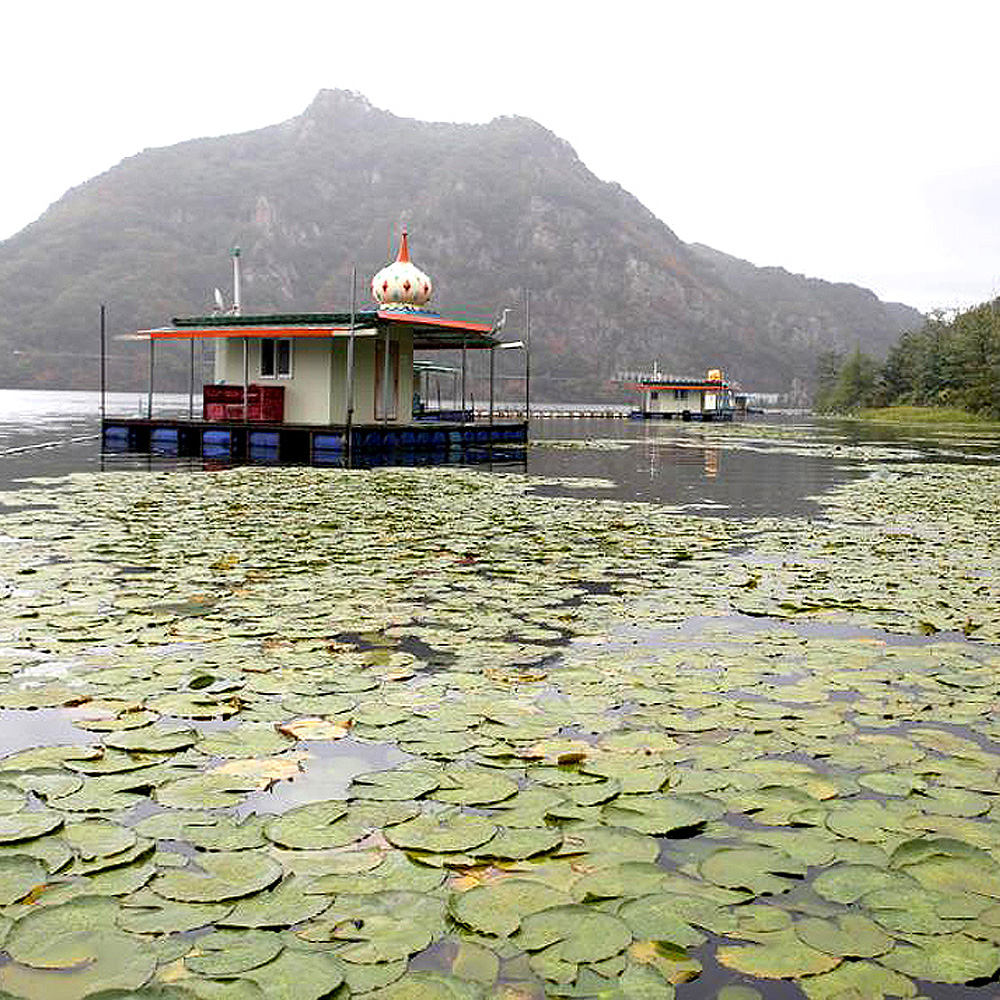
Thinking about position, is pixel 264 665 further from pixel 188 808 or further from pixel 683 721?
pixel 683 721

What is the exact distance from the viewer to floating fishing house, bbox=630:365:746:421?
81.6 metres

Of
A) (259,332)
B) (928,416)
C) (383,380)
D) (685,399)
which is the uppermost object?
(685,399)

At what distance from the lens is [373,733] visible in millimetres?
4875

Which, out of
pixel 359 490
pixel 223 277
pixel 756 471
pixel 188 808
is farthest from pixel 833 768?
pixel 223 277

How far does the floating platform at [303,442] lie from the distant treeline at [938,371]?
201 feet

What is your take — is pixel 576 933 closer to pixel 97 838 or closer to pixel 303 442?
pixel 97 838

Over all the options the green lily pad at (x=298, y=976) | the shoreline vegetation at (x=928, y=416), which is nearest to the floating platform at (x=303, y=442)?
the green lily pad at (x=298, y=976)

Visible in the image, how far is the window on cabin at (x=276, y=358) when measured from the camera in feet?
95.9

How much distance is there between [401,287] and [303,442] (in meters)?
7.85

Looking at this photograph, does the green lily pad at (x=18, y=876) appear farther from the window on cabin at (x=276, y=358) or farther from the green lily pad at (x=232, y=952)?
the window on cabin at (x=276, y=358)

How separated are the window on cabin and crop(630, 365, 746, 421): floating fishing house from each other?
5554cm

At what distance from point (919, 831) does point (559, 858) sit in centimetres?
146

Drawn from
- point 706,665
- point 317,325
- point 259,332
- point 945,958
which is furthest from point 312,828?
point 259,332

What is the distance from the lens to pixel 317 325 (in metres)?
27.6
